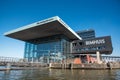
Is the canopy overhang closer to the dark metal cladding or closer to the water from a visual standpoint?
the dark metal cladding

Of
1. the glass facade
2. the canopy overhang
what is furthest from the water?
the glass facade

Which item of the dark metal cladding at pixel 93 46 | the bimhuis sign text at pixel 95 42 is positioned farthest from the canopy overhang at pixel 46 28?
the bimhuis sign text at pixel 95 42

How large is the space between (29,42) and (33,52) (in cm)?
804

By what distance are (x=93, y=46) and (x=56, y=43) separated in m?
17.7

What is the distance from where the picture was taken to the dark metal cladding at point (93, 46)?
2103 inches

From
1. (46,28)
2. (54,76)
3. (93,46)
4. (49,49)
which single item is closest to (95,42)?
(93,46)

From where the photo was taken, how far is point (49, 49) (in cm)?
5934

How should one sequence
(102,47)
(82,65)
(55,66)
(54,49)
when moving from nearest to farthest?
(82,65), (55,66), (102,47), (54,49)

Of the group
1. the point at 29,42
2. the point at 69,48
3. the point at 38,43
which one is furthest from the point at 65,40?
the point at 29,42

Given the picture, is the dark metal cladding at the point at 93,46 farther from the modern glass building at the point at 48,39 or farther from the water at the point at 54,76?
the water at the point at 54,76

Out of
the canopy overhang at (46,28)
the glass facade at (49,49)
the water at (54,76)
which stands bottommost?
the water at (54,76)

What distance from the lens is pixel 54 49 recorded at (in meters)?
58.2

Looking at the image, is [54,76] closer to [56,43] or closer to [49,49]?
[56,43]

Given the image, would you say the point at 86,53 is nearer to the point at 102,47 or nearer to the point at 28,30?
the point at 102,47
